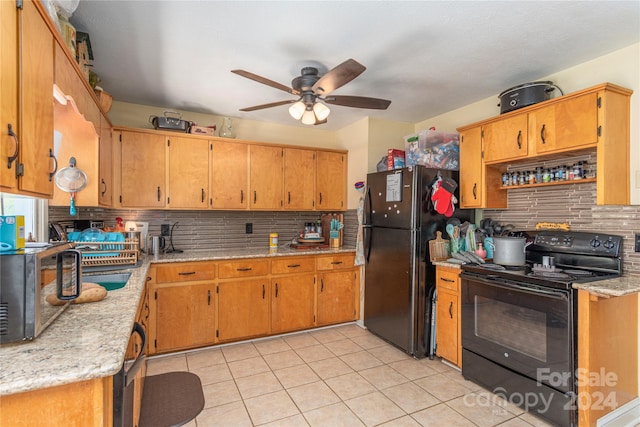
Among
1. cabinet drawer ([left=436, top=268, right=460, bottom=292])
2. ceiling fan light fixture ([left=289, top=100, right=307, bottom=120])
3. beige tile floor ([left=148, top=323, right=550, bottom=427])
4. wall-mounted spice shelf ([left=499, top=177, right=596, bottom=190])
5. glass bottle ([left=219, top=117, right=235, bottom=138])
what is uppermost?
glass bottle ([left=219, top=117, right=235, bottom=138])

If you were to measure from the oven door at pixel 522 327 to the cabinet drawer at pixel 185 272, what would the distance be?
7.56 feet

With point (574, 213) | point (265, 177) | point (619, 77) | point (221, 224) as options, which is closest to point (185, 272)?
point (221, 224)

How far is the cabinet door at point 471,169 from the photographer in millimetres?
2898

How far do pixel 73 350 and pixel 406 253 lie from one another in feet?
8.41

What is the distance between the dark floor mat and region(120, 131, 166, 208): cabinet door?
6.15ft

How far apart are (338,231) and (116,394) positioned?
3147 millimetres

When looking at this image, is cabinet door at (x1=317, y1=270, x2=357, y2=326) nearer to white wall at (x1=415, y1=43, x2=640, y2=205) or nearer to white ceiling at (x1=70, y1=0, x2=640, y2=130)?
white ceiling at (x1=70, y1=0, x2=640, y2=130)

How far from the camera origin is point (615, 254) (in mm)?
→ 2143

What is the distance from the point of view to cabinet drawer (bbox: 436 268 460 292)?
2.74 meters

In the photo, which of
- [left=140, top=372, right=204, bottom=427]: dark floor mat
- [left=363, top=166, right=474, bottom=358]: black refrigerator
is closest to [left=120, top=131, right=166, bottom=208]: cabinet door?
[left=140, top=372, right=204, bottom=427]: dark floor mat

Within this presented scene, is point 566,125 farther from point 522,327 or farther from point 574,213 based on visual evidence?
point 522,327

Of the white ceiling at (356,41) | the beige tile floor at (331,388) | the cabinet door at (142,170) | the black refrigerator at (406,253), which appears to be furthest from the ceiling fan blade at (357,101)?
the beige tile floor at (331,388)

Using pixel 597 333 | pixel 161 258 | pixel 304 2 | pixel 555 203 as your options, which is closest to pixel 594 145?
pixel 555 203

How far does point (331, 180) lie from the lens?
4.08m
